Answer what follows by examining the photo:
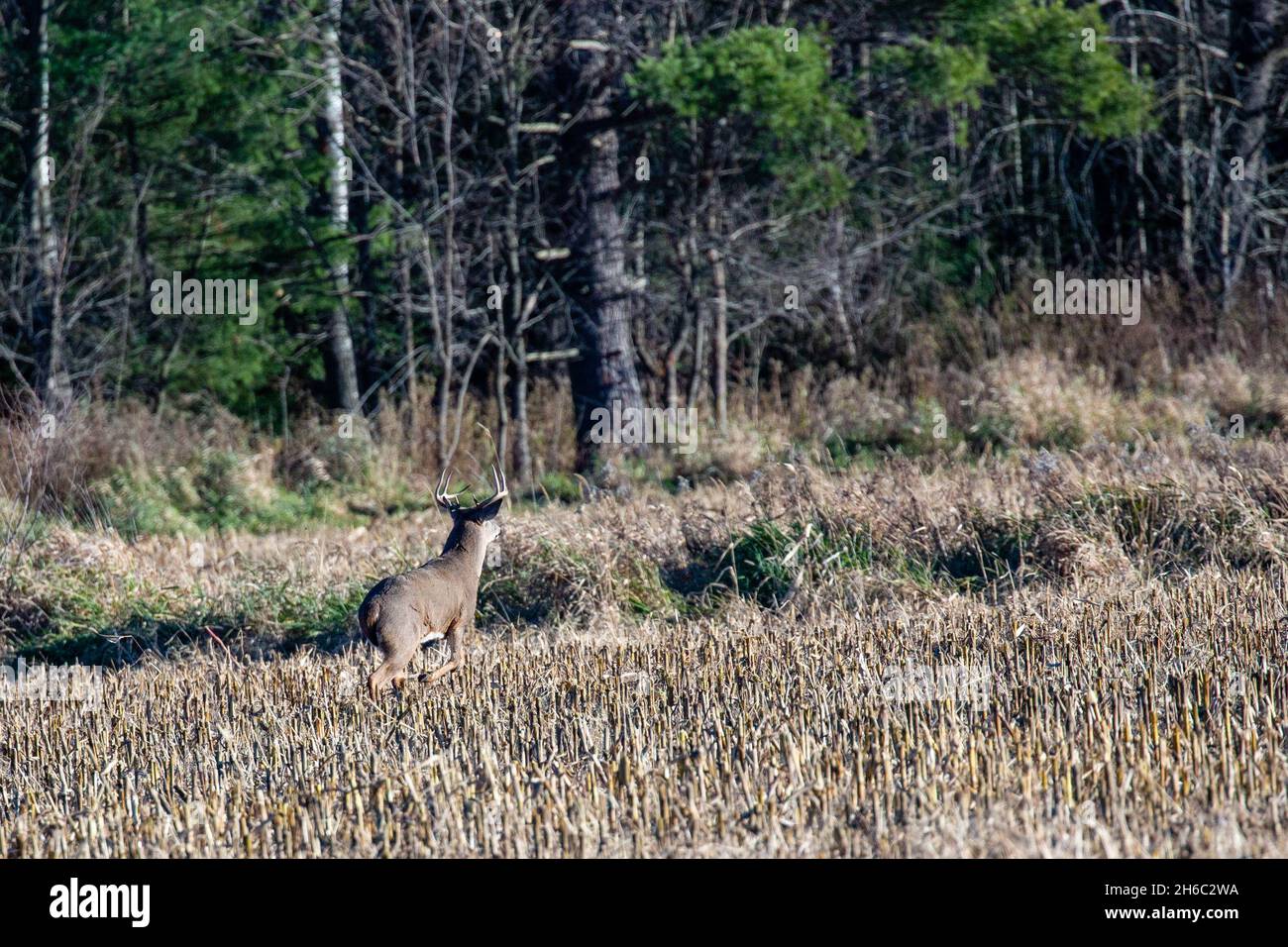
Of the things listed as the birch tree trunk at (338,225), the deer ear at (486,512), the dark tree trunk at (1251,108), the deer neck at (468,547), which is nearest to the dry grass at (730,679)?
the deer neck at (468,547)

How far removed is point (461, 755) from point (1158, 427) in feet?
33.1

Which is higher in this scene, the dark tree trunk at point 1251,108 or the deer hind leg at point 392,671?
the dark tree trunk at point 1251,108

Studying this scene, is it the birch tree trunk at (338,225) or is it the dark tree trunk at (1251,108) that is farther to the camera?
the dark tree trunk at (1251,108)

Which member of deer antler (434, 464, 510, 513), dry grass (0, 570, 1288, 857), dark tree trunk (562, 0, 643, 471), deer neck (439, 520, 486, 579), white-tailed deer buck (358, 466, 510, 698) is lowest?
dry grass (0, 570, 1288, 857)

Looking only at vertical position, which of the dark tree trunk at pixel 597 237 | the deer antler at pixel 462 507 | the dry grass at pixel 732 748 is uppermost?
the dark tree trunk at pixel 597 237

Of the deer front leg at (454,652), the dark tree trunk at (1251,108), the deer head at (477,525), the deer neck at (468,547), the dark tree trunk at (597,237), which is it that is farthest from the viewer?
the dark tree trunk at (1251,108)

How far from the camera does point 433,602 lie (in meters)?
7.58

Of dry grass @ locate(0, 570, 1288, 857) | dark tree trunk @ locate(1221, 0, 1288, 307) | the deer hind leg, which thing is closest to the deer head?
dry grass @ locate(0, 570, 1288, 857)

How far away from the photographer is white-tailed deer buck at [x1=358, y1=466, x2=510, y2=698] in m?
7.28

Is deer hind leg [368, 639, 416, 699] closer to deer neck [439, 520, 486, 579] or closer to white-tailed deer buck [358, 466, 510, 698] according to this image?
white-tailed deer buck [358, 466, 510, 698]

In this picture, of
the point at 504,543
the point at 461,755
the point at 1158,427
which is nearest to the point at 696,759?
the point at 461,755

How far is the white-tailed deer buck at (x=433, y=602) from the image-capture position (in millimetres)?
7281

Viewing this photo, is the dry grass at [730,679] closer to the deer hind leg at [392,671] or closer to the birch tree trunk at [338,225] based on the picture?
the deer hind leg at [392,671]
